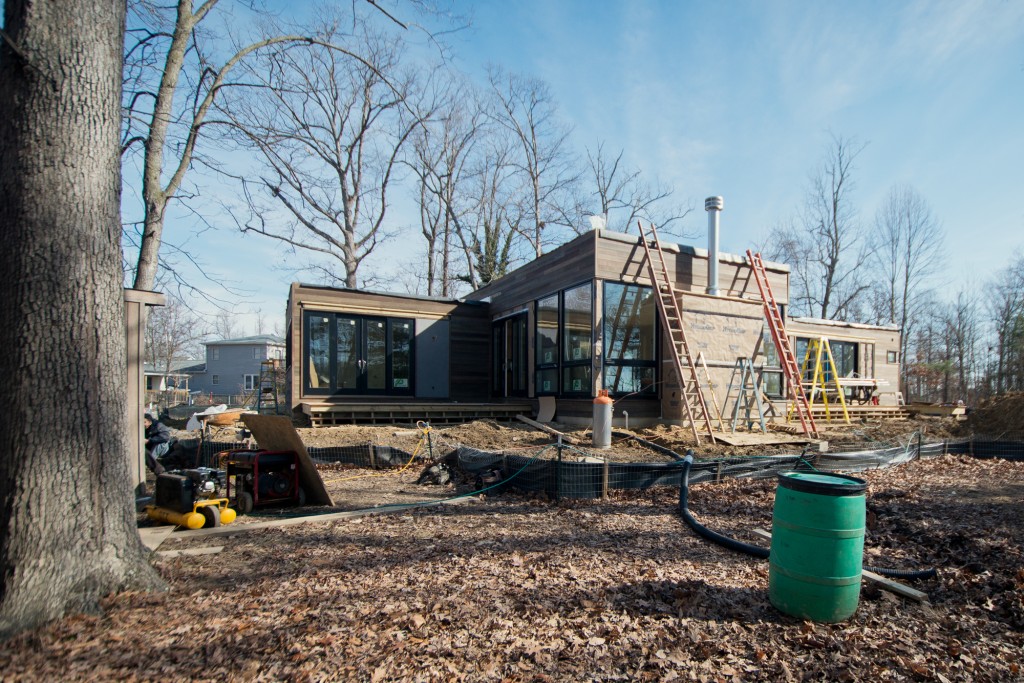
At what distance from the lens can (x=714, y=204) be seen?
35.4 feet

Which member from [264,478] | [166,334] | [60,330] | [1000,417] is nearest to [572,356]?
[264,478]

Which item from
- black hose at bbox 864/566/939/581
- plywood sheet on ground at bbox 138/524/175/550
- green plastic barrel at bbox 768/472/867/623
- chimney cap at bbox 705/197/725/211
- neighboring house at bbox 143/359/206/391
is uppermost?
chimney cap at bbox 705/197/725/211

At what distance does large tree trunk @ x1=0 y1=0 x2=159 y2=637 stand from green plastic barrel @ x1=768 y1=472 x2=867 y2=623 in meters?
3.72

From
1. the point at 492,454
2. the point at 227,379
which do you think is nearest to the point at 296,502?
the point at 492,454

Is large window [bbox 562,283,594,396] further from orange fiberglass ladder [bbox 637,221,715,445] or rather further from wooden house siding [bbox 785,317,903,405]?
wooden house siding [bbox 785,317,903,405]

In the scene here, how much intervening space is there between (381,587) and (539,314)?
28.7ft

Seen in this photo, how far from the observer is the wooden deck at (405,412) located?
448 inches

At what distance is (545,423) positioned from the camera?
35.6ft

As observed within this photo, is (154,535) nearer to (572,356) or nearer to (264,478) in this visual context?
(264,478)

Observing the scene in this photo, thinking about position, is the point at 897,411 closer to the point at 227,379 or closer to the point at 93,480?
the point at 93,480

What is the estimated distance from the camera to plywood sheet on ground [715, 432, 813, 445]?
311 inches

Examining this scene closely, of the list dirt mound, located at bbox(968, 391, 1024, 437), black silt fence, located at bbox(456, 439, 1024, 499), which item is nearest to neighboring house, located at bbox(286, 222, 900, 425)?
black silt fence, located at bbox(456, 439, 1024, 499)

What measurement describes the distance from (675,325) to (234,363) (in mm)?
49887

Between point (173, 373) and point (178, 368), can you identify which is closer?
point (173, 373)
